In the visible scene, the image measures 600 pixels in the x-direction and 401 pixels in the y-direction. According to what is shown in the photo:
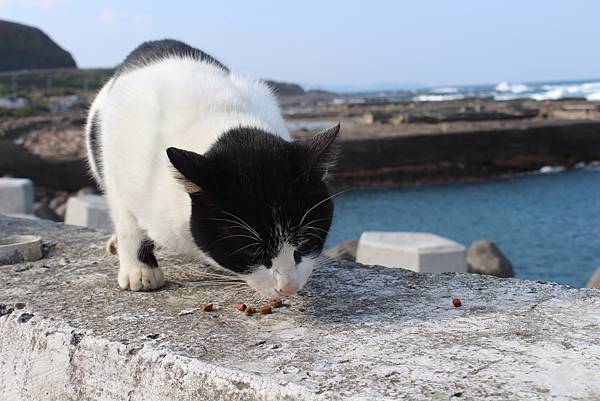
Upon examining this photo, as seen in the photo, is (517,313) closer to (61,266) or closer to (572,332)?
(572,332)

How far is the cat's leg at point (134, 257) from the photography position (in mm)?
2301

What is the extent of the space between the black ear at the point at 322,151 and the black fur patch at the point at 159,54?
0.90 m

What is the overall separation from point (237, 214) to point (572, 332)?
38.9 inches

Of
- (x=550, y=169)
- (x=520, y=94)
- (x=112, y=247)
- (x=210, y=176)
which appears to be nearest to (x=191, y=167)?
(x=210, y=176)

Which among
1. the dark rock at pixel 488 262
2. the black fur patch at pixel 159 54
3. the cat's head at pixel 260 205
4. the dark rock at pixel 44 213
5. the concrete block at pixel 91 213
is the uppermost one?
the black fur patch at pixel 159 54

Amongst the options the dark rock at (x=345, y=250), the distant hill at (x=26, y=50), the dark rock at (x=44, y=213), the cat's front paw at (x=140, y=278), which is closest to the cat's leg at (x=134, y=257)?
the cat's front paw at (x=140, y=278)

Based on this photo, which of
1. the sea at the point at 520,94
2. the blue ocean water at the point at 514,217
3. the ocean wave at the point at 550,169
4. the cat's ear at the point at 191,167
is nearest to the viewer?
the cat's ear at the point at 191,167

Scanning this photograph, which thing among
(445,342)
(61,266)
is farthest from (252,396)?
(61,266)

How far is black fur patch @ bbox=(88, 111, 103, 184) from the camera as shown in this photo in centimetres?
271

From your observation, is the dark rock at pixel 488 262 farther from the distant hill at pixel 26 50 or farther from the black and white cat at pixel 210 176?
the distant hill at pixel 26 50

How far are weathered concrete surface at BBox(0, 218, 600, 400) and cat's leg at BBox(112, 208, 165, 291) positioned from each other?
0.05 meters

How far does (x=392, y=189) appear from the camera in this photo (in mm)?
16766

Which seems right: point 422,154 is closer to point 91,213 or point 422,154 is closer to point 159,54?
point 91,213

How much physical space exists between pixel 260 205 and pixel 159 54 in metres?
1.26
